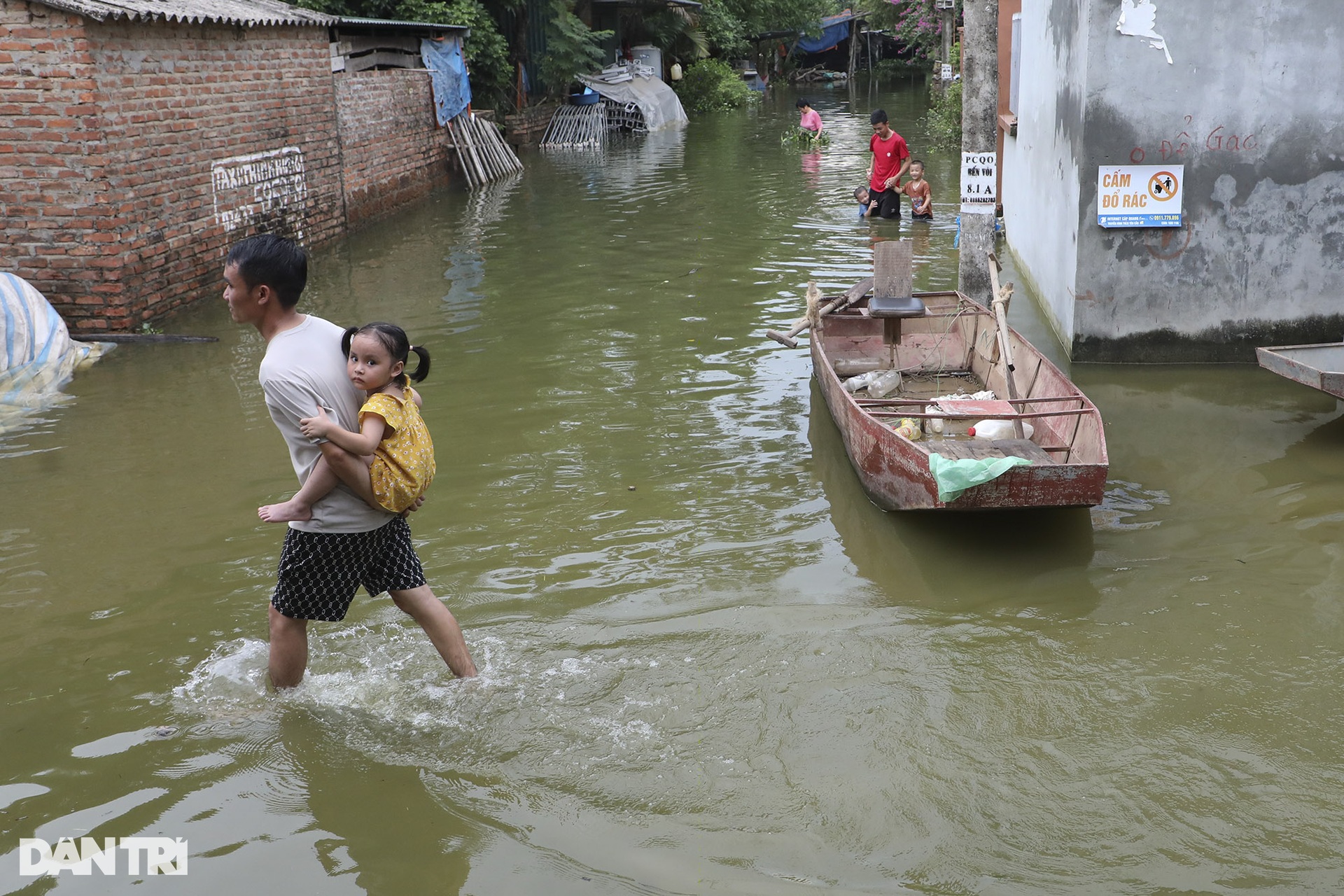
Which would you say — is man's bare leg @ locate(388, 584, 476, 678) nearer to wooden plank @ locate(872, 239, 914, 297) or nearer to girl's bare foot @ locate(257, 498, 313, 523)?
girl's bare foot @ locate(257, 498, 313, 523)

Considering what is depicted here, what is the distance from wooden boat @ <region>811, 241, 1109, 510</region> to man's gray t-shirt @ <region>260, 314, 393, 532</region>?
287cm

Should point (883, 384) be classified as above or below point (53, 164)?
below

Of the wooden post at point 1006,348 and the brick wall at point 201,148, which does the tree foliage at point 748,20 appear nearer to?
the brick wall at point 201,148

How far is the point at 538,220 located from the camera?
16250 mm

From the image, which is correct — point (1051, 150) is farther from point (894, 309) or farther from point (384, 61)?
point (384, 61)

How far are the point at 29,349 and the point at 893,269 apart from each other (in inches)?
254

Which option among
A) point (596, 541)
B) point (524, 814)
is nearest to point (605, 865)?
point (524, 814)

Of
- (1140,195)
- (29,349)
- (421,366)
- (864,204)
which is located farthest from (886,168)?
(421,366)

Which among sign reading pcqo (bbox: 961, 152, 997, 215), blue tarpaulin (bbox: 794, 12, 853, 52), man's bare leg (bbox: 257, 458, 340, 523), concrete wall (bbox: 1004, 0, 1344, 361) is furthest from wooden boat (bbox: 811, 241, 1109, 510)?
blue tarpaulin (bbox: 794, 12, 853, 52)

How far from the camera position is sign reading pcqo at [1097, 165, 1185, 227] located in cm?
812

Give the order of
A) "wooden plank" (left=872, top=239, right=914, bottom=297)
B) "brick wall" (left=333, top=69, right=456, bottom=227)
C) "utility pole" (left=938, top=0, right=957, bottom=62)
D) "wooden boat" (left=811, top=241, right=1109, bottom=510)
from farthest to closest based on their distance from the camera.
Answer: "utility pole" (left=938, top=0, right=957, bottom=62) → "brick wall" (left=333, top=69, right=456, bottom=227) → "wooden plank" (left=872, top=239, right=914, bottom=297) → "wooden boat" (left=811, top=241, right=1109, bottom=510)

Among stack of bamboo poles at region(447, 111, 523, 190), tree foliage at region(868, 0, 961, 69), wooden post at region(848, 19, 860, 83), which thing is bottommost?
stack of bamboo poles at region(447, 111, 523, 190)

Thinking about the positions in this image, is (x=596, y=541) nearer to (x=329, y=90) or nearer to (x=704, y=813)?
(x=704, y=813)

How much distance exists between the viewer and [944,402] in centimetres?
670
